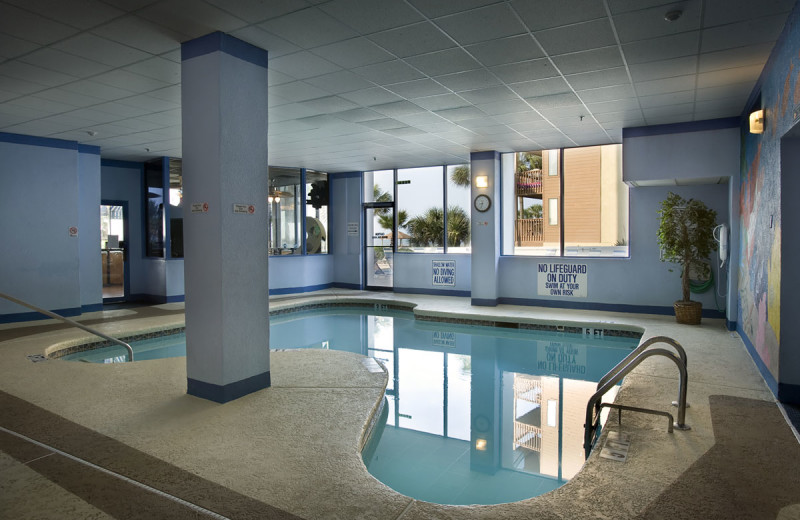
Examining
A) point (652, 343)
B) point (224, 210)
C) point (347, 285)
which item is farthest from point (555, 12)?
point (347, 285)

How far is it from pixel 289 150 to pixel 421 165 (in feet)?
10.0

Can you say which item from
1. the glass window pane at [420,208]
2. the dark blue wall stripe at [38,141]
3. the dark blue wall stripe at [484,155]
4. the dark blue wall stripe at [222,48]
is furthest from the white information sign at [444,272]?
the dark blue wall stripe at [222,48]

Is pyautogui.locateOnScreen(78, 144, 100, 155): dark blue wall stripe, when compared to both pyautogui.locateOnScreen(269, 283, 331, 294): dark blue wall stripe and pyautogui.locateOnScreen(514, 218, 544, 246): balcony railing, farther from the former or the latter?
pyautogui.locateOnScreen(514, 218, 544, 246): balcony railing

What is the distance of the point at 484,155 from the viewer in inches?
362

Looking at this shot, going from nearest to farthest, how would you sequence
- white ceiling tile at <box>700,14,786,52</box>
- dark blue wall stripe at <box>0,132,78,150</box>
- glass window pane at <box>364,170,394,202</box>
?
white ceiling tile at <box>700,14,786,52</box> < dark blue wall stripe at <box>0,132,78,150</box> < glass window pane at <box>364,170,394,202</box>

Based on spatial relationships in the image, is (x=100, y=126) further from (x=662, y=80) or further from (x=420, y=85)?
(x=662, y=80)

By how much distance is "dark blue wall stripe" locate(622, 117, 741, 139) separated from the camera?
689 cm

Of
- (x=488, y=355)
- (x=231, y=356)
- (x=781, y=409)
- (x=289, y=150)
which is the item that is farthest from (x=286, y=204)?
(x=781, y=409)

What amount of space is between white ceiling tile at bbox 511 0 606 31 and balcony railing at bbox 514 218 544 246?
6344mm

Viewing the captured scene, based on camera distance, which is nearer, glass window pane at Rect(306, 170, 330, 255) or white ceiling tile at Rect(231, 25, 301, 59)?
white ceiling tile at Rect(231, 25, 301, 59)

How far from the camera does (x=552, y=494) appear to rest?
8.39ft

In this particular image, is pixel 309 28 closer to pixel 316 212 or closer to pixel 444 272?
pixel 444 272

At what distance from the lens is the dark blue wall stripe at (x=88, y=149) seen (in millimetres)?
8382

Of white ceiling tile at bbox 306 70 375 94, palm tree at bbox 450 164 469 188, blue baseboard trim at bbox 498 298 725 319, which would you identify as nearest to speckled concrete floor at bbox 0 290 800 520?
white ceiling tile at bbox 306 70 375 94
